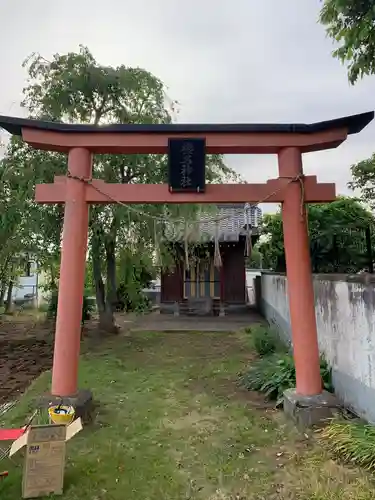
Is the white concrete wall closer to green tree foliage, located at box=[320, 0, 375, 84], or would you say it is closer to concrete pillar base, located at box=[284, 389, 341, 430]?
concrete pillar base, located at box=[284, 389, 341, 430]

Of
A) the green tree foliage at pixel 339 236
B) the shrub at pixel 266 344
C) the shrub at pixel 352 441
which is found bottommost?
the shrub at pixel 352 441

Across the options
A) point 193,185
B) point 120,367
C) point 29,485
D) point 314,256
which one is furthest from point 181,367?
point 29,485

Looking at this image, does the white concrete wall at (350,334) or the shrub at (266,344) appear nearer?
the white concrete wall at (350,334)

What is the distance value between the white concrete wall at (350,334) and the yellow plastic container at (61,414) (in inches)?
122

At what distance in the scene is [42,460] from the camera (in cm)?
293

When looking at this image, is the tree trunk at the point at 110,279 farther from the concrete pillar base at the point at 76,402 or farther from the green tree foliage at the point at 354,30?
the green tree foliage at the point at 354,30

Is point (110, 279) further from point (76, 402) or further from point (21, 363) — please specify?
point (76, 402)

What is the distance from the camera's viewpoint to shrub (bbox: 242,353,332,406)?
199 inches

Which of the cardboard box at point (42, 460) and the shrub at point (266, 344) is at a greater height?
the shrub at point (266, 344)

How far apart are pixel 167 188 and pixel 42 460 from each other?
3.14m

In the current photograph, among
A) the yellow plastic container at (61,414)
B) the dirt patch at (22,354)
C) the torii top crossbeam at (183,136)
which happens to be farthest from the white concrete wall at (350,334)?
the dirt patch at (22,354)

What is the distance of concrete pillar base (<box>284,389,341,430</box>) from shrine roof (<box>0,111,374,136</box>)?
316 centimetres

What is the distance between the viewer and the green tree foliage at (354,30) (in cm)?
450

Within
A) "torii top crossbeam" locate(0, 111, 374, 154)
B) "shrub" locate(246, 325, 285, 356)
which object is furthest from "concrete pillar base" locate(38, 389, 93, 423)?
"shrub" locate(246, 325, 285, 356)
